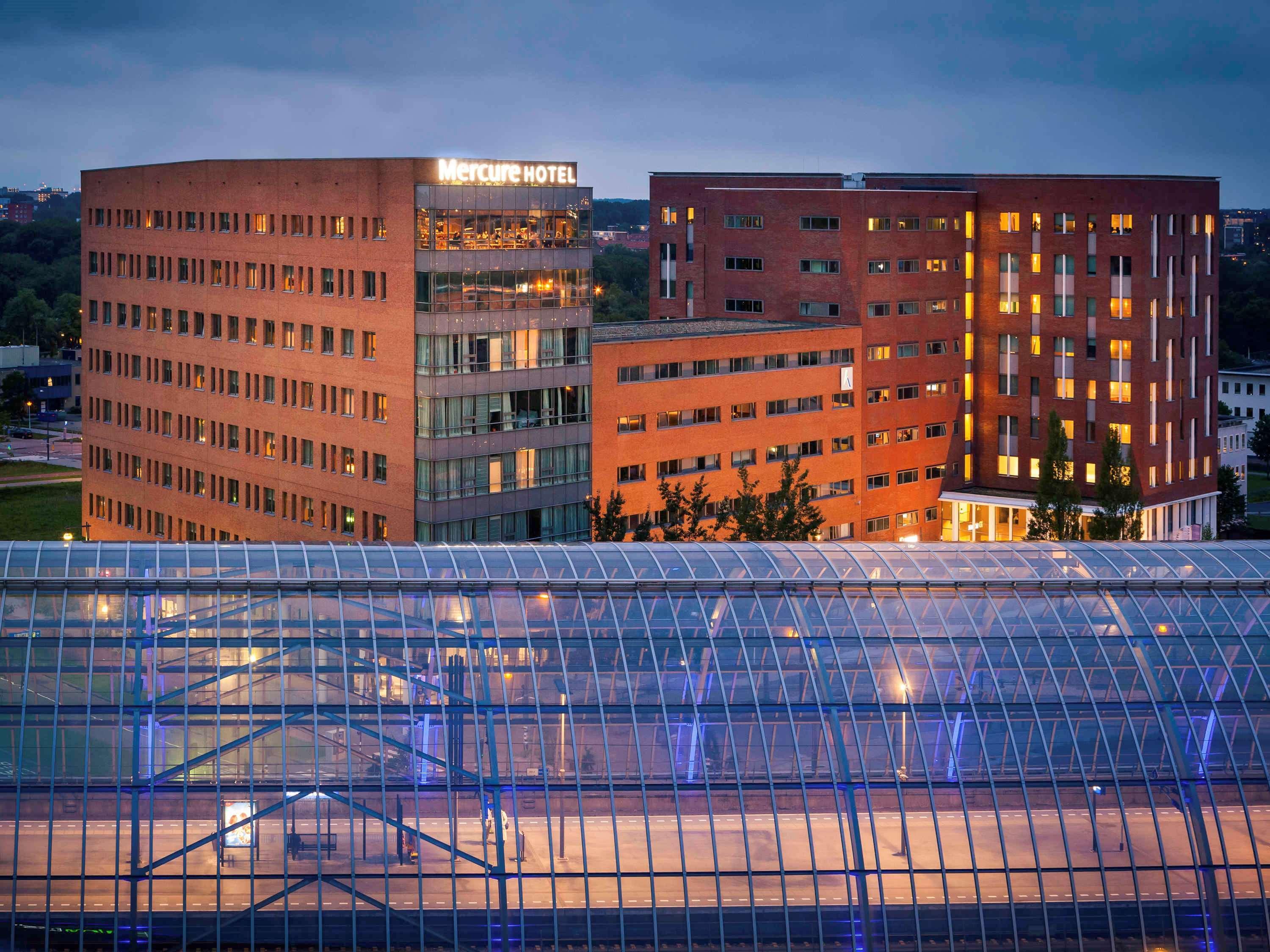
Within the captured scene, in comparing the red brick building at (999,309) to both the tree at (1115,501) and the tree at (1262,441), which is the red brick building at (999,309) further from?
the tree at (1262,441)

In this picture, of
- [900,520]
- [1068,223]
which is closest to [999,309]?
[1068,223]

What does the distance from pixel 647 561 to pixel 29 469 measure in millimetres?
142740

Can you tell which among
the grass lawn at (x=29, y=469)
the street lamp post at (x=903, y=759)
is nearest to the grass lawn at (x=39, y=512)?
the grass lawn at (x=29, y=469)

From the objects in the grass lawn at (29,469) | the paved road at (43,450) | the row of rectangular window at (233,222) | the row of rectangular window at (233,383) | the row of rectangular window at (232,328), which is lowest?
the grass lawn at (29,469)

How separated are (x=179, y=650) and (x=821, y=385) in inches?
3325

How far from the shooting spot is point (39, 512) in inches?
5719

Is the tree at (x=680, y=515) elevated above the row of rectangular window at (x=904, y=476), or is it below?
below

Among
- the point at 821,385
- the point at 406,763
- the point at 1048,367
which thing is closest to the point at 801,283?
the point at 821,385

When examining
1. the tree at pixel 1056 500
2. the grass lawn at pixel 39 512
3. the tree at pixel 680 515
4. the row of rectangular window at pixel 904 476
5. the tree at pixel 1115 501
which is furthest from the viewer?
the grass lawn at pixel 39 512

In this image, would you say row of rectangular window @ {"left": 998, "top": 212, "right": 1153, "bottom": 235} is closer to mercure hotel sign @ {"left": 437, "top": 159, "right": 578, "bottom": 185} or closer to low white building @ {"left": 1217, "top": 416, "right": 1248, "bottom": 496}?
mercure hotel sign @ {"left": 437, "top": 159, "right": 578, "bottom": 185}

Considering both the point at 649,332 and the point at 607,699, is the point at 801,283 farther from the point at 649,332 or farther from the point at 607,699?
the point at 607,699

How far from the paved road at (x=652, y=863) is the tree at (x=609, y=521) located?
51415mm

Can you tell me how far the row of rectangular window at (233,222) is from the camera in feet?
312

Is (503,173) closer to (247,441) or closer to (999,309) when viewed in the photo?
(247,441)
